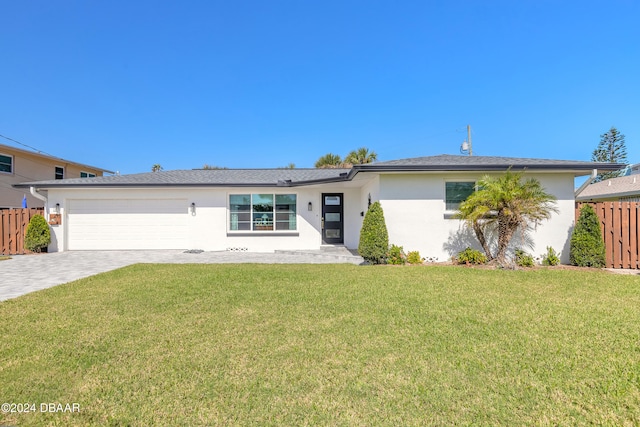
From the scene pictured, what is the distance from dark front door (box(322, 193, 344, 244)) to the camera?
12.4 metres

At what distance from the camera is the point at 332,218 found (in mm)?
12531

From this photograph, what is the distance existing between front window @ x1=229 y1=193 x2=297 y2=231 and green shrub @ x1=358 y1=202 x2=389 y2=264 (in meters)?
4.23

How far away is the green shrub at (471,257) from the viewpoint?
8.52m

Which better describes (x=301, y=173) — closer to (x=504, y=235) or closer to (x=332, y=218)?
(x=332, y=218)

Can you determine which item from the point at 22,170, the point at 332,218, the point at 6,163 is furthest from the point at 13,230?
the point at 332,218

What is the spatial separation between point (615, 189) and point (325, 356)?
2231 cm

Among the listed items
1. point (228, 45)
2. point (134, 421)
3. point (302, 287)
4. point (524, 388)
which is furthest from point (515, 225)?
point (228, 45)

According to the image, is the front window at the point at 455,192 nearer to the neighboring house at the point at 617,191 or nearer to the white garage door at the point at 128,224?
the white garage door at the point at 128,224

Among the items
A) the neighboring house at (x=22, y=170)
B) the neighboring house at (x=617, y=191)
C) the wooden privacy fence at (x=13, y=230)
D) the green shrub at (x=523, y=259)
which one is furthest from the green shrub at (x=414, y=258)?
the neighboring house at (x=22, y=170)

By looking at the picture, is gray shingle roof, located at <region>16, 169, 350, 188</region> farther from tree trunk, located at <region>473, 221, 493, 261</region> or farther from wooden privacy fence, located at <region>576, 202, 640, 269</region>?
wooden privacy fence, located at <region>576, 202, 640, 269</region>

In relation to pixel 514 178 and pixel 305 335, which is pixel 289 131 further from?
pixel 305 335

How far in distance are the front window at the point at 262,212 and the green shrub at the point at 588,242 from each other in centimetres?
936

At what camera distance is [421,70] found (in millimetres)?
15742

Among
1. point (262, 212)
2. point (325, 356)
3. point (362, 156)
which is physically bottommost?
point (325, 356)
